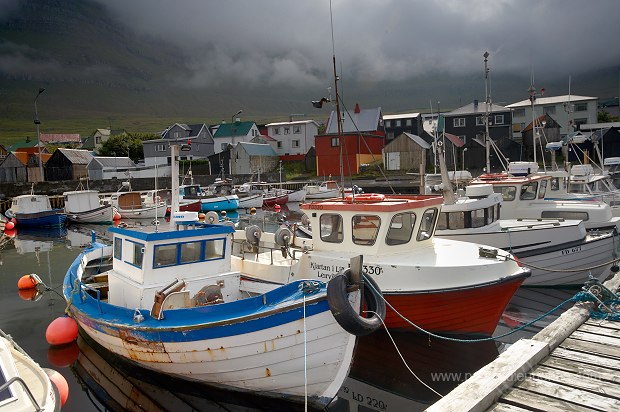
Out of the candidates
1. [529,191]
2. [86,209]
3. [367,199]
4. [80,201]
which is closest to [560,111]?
[529,191]

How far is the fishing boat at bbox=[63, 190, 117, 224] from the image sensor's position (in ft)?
118

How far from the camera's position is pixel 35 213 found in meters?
35.2

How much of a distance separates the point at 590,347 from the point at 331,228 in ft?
20.2

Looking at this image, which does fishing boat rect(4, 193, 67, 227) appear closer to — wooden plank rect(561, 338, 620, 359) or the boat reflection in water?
the boat reflection in water

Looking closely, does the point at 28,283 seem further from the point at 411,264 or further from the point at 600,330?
the point at 600,330

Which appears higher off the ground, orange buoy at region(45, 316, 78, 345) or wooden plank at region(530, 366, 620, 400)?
wooden plank at region(530, 366, 620, 400)

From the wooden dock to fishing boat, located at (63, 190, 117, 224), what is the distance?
1386 inches

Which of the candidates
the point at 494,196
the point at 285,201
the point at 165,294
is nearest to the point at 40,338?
the point at 165,294

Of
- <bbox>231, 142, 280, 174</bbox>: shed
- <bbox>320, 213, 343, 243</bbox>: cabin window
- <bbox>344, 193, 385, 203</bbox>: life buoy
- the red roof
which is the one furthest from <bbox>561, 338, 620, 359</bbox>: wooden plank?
the red roof

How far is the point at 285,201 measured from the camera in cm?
4569

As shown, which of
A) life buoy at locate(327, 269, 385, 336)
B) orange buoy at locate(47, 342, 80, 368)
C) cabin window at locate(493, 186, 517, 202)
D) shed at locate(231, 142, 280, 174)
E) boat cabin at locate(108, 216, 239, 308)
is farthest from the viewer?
shed at locate(231, 142, 280, 174)

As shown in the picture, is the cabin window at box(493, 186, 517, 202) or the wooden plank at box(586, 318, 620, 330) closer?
the wooden plank at box(586, 318, 620, 330)

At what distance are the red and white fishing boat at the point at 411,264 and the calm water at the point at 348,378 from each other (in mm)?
590

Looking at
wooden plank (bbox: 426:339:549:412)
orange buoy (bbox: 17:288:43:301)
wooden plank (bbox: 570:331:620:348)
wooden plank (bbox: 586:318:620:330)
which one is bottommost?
orange buoy (bbox: 17:288:43:301)
